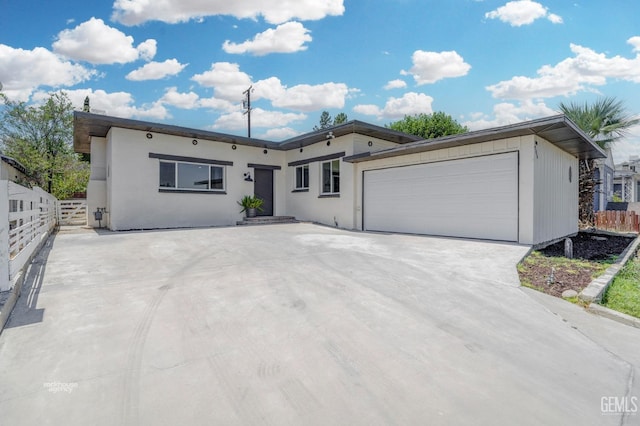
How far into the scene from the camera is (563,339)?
9.43 ft

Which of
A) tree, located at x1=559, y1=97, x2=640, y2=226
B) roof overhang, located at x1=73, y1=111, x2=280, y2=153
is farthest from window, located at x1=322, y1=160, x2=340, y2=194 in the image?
tree, located at x1=559, y1=97, x2=640, y2=226

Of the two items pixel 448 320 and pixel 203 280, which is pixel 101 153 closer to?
pixel 203 280

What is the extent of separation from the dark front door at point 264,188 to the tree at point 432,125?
16.6 metres

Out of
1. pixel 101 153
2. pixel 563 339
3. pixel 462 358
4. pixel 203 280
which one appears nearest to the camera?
pixel 462 358

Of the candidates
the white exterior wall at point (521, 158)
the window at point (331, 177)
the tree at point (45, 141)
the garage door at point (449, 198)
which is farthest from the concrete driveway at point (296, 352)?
the tree at point (45, 141)

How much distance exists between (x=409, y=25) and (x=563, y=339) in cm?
1060

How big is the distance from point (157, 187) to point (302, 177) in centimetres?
558

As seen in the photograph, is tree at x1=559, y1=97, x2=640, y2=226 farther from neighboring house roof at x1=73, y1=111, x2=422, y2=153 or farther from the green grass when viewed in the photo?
the green grass

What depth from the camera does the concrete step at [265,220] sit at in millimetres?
12703

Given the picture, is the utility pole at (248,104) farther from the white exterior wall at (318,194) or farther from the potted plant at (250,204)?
the potted plant at (250,204)

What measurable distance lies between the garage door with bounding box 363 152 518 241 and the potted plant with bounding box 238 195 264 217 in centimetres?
439

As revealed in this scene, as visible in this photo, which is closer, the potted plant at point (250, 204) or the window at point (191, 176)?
the window at point (191, 176)

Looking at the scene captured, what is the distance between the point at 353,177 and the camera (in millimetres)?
11508

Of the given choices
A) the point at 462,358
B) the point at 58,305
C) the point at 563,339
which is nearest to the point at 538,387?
the point at 462,358
